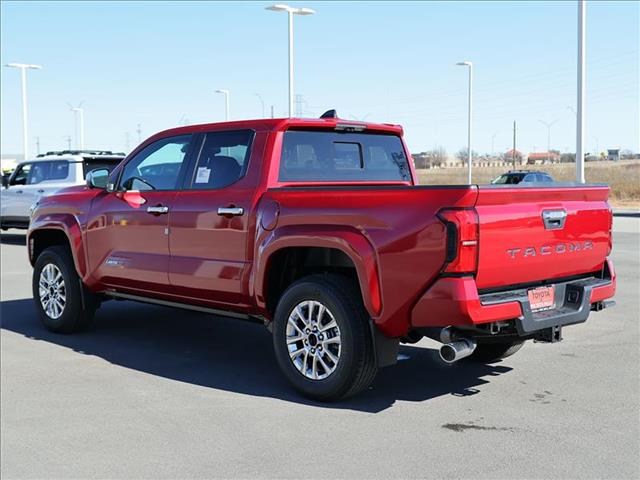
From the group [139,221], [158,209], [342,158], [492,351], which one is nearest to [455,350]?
[492,351]

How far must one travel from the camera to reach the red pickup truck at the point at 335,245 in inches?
193

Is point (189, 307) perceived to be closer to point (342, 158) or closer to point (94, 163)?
point (342, 158)

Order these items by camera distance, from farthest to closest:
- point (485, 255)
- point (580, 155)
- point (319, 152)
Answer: point (580, 155) < point (319, 152) < point (485, 255)

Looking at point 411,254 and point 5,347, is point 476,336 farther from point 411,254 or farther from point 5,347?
point 5,347

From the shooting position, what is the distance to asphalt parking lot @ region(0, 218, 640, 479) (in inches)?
171

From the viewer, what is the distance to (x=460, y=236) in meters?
4.74

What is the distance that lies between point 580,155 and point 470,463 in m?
19.3

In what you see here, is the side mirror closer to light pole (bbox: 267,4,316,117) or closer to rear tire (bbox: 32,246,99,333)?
rear tire (bbox: 32,246,99,333)

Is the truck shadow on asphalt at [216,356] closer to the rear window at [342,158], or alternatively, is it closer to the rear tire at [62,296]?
the rear tire at [62,296]

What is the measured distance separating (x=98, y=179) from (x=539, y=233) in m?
4.29

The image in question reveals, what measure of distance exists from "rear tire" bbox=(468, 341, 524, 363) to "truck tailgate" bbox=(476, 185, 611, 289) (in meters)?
1.07

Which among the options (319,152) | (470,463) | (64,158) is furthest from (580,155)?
(470,463)

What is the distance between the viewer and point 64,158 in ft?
55.6

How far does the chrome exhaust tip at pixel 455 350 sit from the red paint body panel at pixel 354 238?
20 cm
